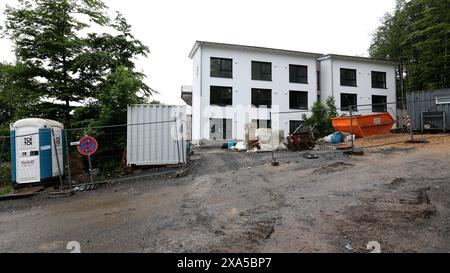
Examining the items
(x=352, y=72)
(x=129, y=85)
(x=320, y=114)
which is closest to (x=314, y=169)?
(x=129, y=85)

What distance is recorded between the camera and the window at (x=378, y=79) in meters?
26.5

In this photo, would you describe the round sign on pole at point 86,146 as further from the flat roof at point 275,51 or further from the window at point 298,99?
the window at point 298,99

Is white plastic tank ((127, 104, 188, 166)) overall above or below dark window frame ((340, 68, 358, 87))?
below

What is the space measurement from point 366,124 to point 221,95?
41.0 feet

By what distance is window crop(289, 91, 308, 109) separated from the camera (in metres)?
24.0

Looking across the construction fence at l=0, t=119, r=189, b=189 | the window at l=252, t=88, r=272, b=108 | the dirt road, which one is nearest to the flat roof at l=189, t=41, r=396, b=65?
the window at l=252, t=88, r=272, b=108

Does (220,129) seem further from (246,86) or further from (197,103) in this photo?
(246,86)

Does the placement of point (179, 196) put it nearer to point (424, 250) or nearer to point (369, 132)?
point (424, 250)

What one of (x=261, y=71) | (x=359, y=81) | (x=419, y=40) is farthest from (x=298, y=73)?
(x=419, y=40)

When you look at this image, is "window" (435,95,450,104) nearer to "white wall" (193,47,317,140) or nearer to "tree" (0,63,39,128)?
"white wall" (193,47,317,140)

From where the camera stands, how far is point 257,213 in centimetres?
399

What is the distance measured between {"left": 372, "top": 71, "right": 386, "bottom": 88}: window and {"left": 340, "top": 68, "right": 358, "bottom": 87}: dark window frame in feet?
8.40

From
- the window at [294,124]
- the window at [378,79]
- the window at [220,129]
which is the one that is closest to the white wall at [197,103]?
the window at [220,129]

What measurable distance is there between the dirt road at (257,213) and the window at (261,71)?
17.2 meters
